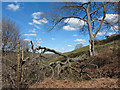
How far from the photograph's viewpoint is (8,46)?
3.81 m

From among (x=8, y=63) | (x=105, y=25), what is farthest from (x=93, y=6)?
(x=8, y=63)

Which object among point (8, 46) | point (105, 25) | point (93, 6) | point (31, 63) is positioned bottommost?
point (31, 63)

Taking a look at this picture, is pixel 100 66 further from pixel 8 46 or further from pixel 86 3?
pixel 86 3

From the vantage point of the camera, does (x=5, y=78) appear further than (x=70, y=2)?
No

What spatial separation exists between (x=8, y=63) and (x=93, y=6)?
957cm

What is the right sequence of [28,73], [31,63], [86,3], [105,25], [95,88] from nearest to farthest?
[95,88] < [28,73] < [31,63] < [86,3] < [105,25]

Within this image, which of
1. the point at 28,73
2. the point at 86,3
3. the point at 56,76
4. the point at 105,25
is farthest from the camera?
the point at 105,25

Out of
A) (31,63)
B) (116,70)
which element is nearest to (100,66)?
(116,70)

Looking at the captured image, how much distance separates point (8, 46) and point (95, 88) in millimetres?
3414

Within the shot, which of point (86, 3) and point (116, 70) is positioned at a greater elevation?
point (86, 3)

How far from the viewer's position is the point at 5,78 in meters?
3.50

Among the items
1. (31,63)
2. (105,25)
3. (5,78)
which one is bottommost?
(5,78)

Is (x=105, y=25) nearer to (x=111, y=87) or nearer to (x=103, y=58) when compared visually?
(x=103, y=58)

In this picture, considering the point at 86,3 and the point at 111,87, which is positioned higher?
the point at 86,3
